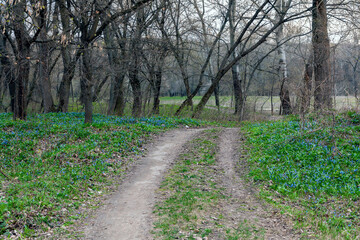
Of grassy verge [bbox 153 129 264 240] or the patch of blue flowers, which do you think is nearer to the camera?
grassy verge [bbox 153 129 264 240]

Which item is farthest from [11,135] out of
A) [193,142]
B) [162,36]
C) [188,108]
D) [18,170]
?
[188,108]

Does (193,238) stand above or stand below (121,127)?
below

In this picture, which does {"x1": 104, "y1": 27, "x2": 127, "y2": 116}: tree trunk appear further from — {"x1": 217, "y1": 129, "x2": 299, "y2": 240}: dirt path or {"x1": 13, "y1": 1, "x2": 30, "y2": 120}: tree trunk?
{"x1": 217, "y1": 129, "x2": 299, "y2": 240}: dirt path

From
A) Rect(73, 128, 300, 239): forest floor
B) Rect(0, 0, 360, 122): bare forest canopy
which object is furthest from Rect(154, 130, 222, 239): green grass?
Rect(0, 0, 360, 122): bare forest canopy

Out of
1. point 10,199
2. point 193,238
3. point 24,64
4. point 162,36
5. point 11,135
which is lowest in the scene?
point 193,238

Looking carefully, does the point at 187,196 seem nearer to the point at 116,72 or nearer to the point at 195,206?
the point at 195,206

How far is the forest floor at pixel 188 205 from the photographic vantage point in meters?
6.24

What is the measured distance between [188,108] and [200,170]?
15.9 m

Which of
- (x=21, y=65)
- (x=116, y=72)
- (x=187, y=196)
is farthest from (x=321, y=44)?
(x=21, y=65)

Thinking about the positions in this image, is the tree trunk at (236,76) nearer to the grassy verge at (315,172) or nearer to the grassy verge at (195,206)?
the grassy verge at (315,172)

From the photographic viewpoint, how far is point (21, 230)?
5992 mm

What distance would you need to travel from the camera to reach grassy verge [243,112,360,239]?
6.82 m

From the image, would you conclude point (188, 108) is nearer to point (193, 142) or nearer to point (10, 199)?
point (193, 142)

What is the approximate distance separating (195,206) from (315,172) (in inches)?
151
